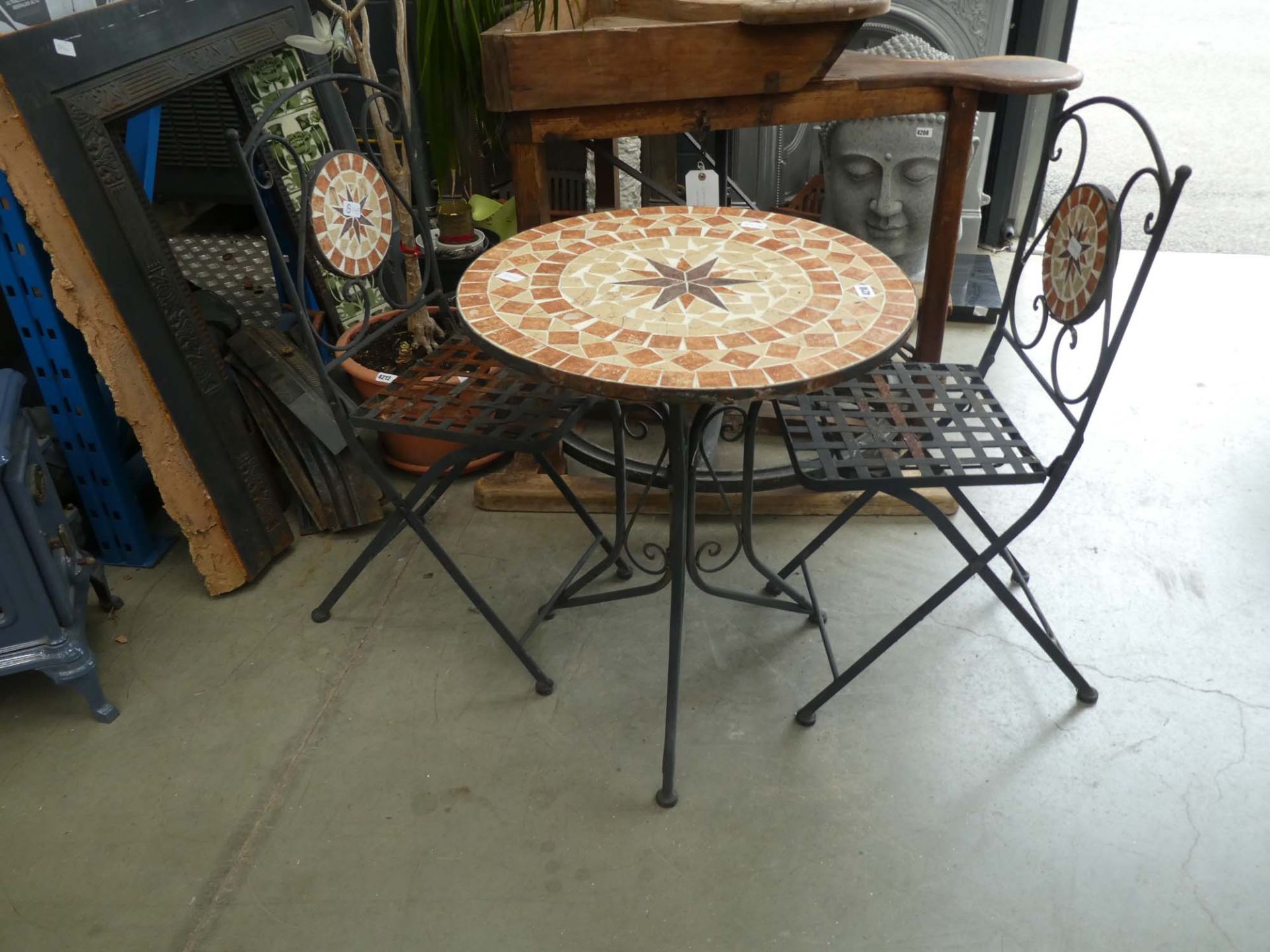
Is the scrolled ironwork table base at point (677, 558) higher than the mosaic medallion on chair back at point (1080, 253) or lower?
lower

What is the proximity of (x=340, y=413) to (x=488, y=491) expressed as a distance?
75 cm

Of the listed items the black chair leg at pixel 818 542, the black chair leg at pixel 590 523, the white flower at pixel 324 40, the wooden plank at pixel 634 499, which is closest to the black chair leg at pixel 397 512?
the black chair leg at pixel 590 523

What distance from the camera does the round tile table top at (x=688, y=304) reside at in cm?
159

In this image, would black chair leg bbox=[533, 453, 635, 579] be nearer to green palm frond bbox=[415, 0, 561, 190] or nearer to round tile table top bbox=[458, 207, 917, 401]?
round tile table top bbox=[458, 207, 917, 401]

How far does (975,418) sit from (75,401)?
2.03m

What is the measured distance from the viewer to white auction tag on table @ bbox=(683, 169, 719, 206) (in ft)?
Result: 8.01

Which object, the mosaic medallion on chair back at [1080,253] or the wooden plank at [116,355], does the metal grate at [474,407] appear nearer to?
the wooden plank at [116,355]

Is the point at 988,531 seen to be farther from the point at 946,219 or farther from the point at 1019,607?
the point at 946,219

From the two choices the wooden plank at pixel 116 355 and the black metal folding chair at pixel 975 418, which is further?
the wooden plank at pixel 116 355

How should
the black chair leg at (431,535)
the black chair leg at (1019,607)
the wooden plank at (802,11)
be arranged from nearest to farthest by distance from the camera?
the black chair leg at (1019,607) → the black chair leg at (431,535) → the wooden plank at (802,11)

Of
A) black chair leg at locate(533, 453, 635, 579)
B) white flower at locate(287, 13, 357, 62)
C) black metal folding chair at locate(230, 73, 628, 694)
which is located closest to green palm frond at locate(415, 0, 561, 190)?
white flower at locate(287, 13, 357, 62)

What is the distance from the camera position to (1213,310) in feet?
12.1

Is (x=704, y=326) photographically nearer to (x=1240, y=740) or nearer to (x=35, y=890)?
(x=1240, y=740)

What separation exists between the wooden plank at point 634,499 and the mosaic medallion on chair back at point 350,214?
0.80 m
